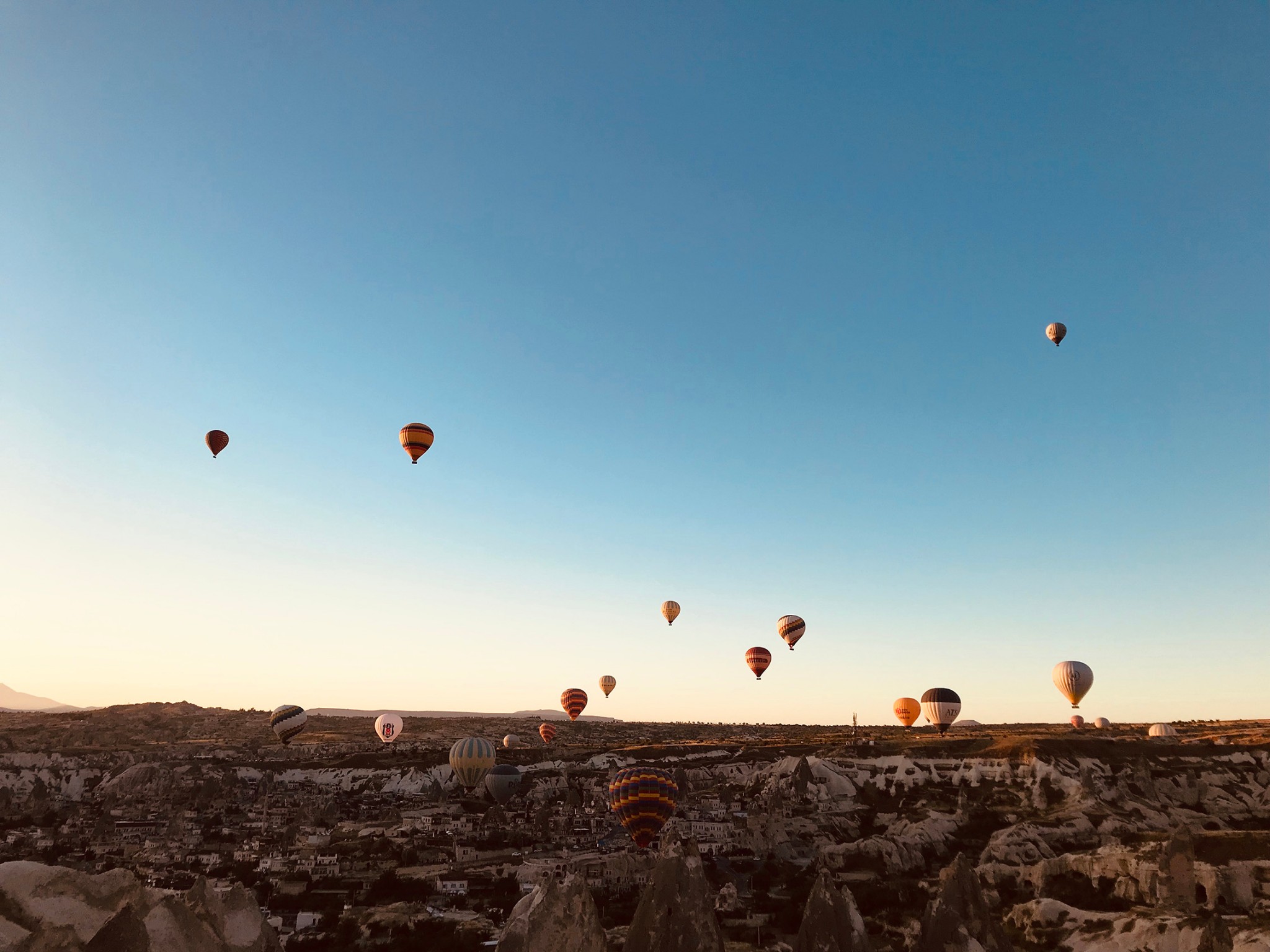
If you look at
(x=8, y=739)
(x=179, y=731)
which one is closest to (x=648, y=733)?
(x=179, y=731)

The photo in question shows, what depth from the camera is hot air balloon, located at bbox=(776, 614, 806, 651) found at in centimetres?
7925

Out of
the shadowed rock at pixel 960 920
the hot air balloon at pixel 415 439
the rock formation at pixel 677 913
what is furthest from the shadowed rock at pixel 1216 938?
the hot air balloon at pixel 415 439

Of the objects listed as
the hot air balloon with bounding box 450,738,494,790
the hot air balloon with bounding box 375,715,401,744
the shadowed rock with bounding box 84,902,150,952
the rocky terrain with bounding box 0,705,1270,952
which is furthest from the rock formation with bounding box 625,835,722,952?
the hot air balloon with bounding box 375,715,401,744

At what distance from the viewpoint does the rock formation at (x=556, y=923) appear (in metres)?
22.7

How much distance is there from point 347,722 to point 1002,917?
177 m

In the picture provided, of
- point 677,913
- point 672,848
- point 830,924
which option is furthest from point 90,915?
point 830,924

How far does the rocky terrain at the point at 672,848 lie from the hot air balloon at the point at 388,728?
250 centimetres

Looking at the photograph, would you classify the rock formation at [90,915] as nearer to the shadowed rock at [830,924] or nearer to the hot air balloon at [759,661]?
the shadowed rock at [830,924]

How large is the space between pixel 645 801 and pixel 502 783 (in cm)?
3837

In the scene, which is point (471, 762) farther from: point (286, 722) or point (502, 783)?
point (286, 722)

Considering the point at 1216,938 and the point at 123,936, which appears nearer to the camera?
the point at 123,936

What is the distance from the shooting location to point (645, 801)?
147 ft

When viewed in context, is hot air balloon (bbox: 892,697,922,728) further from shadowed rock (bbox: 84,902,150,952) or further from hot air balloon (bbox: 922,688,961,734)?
shadowed rock (bbox: 84,902,150,952)

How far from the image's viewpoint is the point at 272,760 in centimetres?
10431
